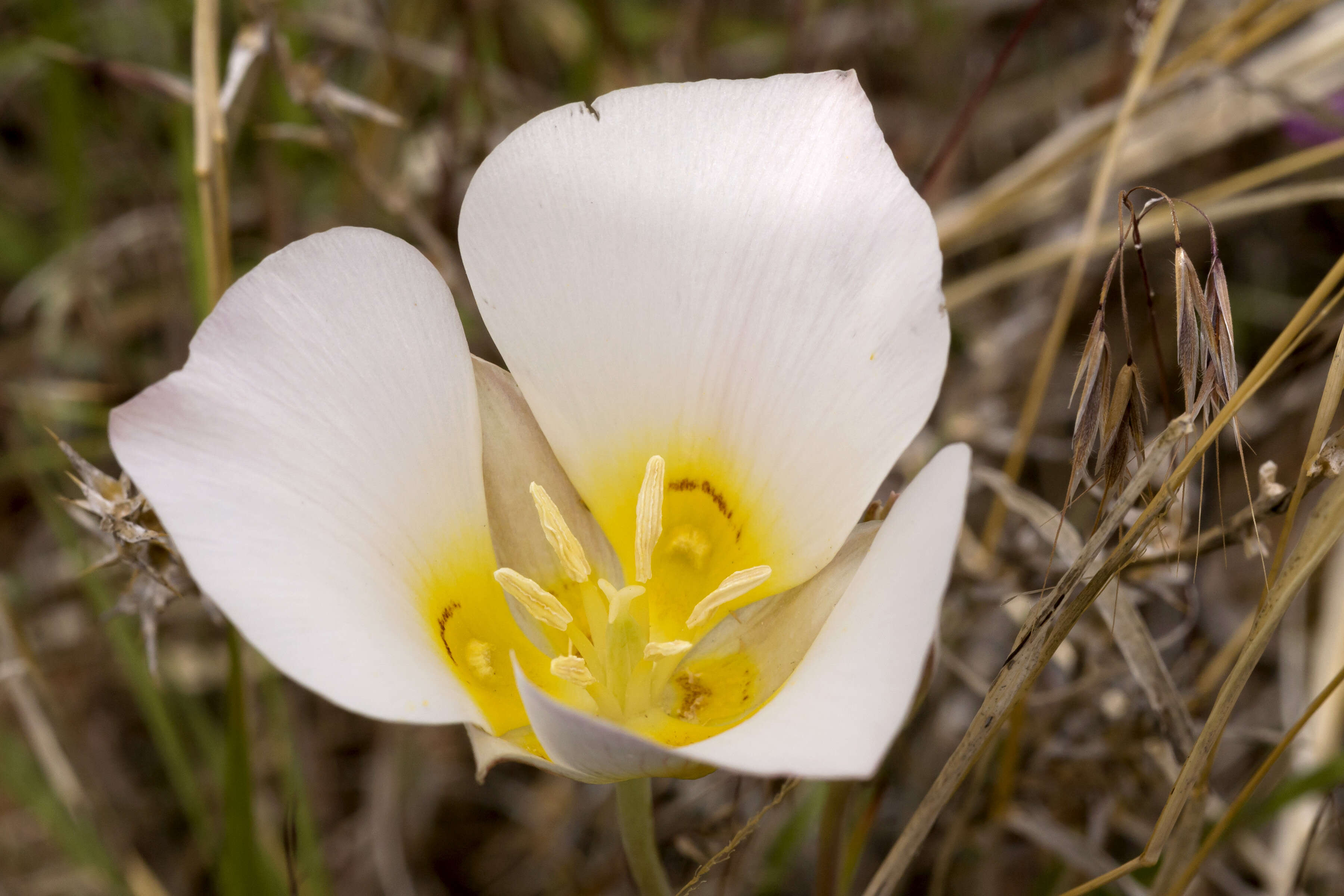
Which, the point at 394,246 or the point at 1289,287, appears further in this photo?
the point at 1289,287

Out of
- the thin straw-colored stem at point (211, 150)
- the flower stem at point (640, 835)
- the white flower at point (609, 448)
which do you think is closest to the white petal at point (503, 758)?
the white flower at point (609, 448)

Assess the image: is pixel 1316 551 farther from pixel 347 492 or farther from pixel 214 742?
pixel 214 742

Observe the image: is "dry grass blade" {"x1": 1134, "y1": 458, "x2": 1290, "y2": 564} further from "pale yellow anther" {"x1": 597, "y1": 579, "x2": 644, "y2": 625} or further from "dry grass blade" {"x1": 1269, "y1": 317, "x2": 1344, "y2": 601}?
"pale yellow anther" {"x1": 597, "y1": 579, "x2": 644, "y2": 625}

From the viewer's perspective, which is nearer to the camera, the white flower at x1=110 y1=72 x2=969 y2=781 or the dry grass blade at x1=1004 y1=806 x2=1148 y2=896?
the white flower at x1=110 y1=72 x2=969 y2=781

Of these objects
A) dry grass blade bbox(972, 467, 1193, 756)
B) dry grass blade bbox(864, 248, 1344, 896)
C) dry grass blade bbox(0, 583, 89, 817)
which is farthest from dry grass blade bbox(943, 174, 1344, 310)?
dry grass blade bbox(0, 583, 89, 817)

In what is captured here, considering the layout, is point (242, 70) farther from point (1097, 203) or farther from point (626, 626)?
point (1097, 203)

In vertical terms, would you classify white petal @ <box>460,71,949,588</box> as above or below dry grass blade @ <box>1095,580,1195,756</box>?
above

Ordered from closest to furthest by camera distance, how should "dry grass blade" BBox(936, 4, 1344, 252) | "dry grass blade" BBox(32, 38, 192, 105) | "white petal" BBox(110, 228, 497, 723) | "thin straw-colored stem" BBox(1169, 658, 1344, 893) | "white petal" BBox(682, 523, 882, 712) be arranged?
"white petal" BBox(110, 228, 497, 723)
"thin straw-colored stem" BBox(1169, 658, 1344, 893)
"white petal" BBox(682, 523, 882, 712)
"dry grass blade" BBox(32, 38, 192, 105)
"dry grass blade" BBox(936, 4, 1344, 252)

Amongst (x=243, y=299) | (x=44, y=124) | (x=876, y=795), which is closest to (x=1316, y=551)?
(x=876, y=795)
